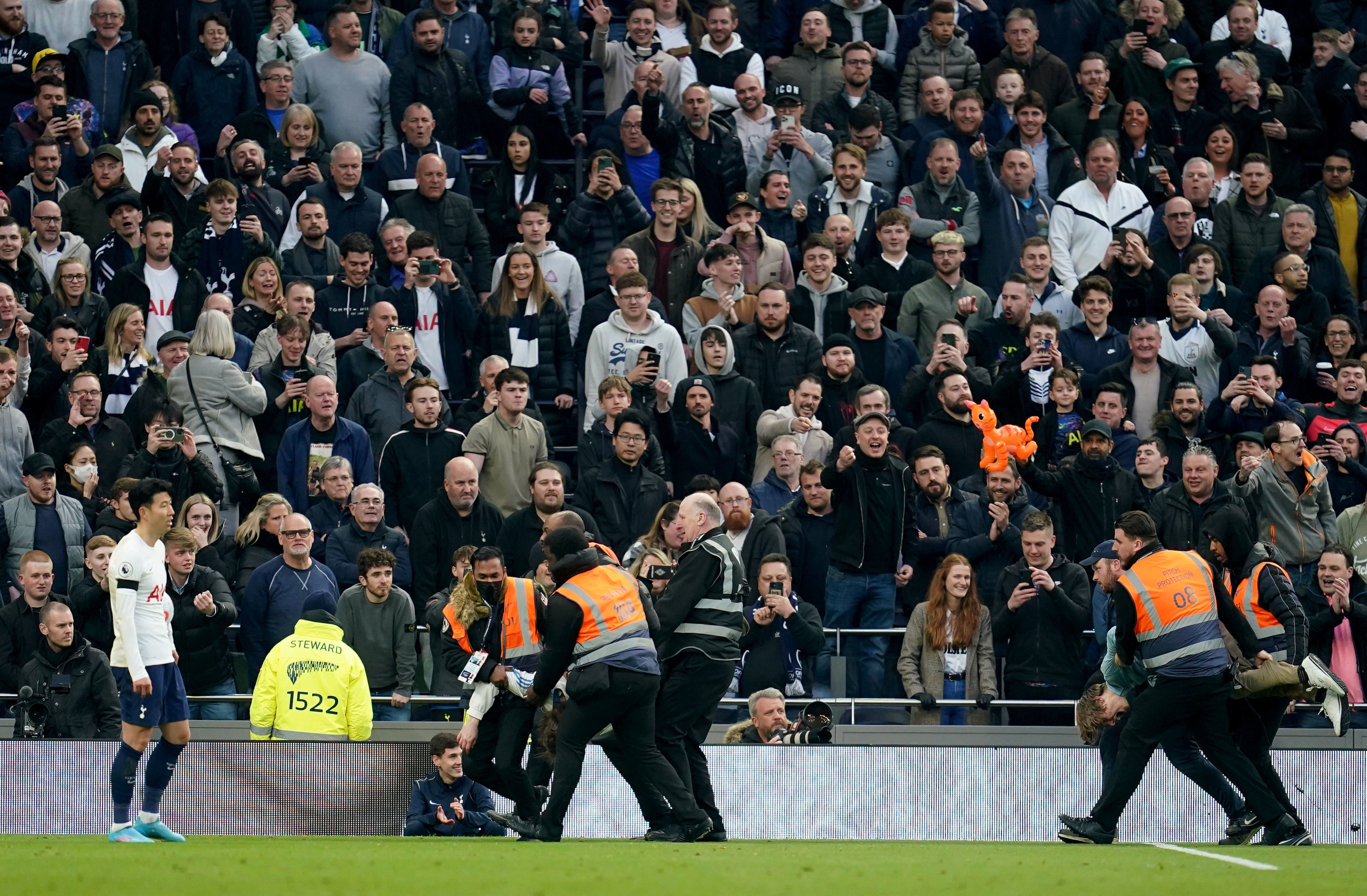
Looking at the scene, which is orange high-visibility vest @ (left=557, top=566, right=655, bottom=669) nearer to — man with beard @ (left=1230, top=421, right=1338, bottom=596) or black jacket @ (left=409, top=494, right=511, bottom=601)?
black jacket @ (left=409, top=494, right=511, bottom=601)

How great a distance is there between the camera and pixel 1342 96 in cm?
2031

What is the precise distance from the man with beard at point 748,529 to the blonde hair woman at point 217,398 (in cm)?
383

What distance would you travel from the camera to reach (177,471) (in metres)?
14.9

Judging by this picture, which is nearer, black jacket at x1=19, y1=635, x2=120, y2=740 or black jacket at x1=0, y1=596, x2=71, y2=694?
black jacket at x1=19, y1=635, x2=120, y2=740

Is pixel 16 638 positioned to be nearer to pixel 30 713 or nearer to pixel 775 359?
pixel 30 713

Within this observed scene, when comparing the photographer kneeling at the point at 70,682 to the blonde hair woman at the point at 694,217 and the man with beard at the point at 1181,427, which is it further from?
the man with beard at the point at 1181,427

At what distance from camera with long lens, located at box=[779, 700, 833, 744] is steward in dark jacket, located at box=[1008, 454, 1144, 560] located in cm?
307

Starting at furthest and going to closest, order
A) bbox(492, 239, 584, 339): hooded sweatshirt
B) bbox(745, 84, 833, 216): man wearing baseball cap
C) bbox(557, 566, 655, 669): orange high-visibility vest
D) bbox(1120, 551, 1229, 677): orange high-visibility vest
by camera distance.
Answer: bbox(745, 84, 833, 216): man wearing baseball cap → bbox(492, 239, 584, 339): hooded sweatshirt → bbox(1120, 551, 1229, 677): orange high-visibility vest → bbox(557, 566, 655, 669): orange high-visibility vest

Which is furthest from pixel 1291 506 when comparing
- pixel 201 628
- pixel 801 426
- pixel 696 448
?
pixel 201 628

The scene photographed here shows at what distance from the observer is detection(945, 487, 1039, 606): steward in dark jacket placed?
1512cm

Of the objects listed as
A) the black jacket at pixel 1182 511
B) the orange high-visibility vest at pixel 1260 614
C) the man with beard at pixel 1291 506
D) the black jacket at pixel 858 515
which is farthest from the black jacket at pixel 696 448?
the orange high-visibility vest at pixel 1260 614

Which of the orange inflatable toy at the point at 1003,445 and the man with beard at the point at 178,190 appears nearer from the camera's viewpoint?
the orange inflatable toy at the point at 1003,445

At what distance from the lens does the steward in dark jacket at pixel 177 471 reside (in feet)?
48.9

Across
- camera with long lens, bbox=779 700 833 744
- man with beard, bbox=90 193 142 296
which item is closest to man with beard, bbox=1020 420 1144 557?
camera with long lens, bbox=779 700 833 744
